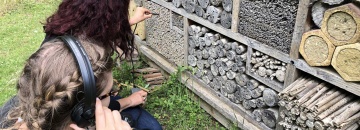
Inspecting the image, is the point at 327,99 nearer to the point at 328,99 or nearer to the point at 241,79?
the point at 328,99

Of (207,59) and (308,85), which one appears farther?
(207,59)

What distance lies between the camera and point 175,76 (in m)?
3.24

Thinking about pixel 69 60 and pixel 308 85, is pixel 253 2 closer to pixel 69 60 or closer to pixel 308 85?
pixel 308 85

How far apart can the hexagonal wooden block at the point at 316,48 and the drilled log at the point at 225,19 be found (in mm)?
690

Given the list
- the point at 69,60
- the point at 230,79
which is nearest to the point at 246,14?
the point at 230,79

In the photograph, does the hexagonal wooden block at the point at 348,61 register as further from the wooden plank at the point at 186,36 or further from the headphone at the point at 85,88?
the wooden plank at the point at 186,36

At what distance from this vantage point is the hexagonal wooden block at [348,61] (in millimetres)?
1586

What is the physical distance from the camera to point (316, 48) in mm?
1776

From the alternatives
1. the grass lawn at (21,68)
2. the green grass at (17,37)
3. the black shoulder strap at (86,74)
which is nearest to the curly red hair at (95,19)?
the grass lawn at (21,68)

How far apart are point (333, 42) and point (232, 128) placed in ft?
4.07

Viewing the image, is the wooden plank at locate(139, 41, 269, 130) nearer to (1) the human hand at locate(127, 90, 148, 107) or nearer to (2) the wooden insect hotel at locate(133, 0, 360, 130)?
(2) the wooden insect hotel at locate(133, 0, 360, 130)

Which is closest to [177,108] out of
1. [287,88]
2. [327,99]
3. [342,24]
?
[287,88]

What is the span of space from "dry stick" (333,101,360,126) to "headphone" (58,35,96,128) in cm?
120

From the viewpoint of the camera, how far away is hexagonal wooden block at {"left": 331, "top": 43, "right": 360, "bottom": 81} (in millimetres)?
1586
